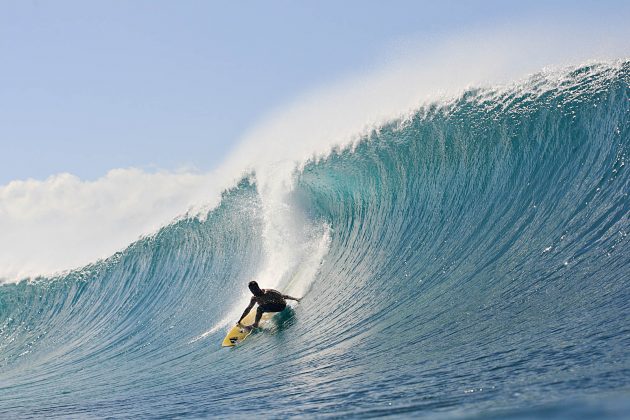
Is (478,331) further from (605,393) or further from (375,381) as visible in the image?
(605,393)

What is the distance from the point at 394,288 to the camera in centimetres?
1006

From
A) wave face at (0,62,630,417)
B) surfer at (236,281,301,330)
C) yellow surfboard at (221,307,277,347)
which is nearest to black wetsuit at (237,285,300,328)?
surfer at (236,281,301,330)

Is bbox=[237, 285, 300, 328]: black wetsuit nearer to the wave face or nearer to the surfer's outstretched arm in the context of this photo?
the surfer's outstretched arm

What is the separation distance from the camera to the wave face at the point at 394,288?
5762mm

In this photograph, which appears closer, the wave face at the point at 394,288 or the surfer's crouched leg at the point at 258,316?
the wave face at the point at 394,288

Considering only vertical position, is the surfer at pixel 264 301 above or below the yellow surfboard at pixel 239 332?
above

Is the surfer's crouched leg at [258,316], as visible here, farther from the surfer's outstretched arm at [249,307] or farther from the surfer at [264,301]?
the surfer's outstretched arm at [249,307]

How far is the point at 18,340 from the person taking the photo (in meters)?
15.9

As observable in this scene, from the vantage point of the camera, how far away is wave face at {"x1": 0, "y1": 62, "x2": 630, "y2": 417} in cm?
576

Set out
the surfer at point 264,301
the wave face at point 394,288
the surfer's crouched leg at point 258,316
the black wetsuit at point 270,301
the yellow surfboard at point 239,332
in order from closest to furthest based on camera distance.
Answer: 1. the wave face at point 394,288
2. the yellow surfboard at point 239,332
3. the surfer's crouched leg at point 258,316
4. the surfer at point 264,301
5. the black wetsuit at point 270,301

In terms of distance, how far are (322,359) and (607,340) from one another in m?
3.28

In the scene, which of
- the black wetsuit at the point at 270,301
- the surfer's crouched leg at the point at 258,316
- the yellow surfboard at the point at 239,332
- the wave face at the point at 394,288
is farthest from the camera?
the black wetsuit at the point at 270,301

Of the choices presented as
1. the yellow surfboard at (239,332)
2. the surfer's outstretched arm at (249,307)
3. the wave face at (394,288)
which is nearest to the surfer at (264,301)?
the surfer's outstretched arm at (249,307)

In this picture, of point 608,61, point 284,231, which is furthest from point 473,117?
point 284,231
